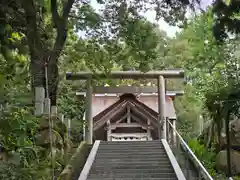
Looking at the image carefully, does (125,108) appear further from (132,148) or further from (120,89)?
(132,148)

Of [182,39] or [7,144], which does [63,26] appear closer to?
[7,144]

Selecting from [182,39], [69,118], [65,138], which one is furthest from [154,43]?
[182,39]

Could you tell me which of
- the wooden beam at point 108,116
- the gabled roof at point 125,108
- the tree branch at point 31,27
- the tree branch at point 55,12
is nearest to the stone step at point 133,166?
the tree branch at point 31,27

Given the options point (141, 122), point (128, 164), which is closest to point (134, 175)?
point (128, 164)

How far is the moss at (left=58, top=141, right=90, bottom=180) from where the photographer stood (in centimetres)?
844

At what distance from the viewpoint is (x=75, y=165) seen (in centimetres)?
971

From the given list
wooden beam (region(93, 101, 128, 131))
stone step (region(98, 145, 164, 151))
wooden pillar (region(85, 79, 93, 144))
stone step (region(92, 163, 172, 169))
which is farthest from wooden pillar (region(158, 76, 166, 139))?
stone step (region(92, 163, 172, 169))

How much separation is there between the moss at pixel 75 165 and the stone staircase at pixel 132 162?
33 cm

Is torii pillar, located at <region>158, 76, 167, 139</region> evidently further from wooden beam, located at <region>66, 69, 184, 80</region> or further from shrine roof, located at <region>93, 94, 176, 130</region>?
shrine roof, located at <region>93, 94, 176, 130</region>

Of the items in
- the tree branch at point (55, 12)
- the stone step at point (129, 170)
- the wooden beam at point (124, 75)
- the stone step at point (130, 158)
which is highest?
the tree branch at point (55, 12)

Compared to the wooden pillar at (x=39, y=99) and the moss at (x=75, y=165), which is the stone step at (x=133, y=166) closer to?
the moss at (x=75, y=165)

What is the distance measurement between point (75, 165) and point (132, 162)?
1.73 metres

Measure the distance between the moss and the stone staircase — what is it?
0.33m

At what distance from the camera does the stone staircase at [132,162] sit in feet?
31.2
